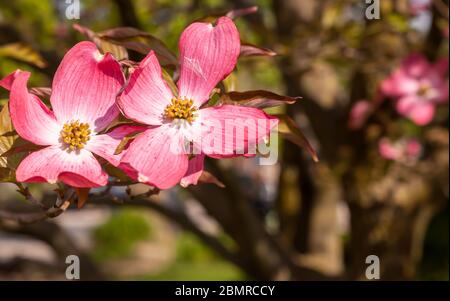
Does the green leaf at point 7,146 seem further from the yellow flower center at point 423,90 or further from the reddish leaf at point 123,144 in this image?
the yellow flower center at point 423,90

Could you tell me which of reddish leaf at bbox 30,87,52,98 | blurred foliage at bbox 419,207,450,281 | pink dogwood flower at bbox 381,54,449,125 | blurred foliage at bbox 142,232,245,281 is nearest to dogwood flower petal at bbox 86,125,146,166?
reddish leaf at bbox 30,87,52,98

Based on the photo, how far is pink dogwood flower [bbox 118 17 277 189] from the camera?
723mm

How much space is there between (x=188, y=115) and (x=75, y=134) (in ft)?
0.46

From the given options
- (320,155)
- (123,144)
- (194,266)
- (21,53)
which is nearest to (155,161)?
(123,144)

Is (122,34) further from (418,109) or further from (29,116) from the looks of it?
(418,109)

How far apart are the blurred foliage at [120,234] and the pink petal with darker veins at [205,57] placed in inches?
348

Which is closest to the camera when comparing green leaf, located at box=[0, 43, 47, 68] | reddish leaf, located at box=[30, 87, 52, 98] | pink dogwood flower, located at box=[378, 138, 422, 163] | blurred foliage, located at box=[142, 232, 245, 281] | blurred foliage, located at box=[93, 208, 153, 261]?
reddish leaf, located at box=[30, 87, 52, 98]

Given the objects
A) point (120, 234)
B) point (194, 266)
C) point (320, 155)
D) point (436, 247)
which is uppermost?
point (120, 234)

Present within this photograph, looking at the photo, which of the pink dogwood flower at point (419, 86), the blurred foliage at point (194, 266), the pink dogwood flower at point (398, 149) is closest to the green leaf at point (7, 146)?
the pink dogwood flower at point (419, 86)

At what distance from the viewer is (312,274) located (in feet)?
7.72

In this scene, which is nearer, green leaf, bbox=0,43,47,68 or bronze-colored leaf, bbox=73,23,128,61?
bronze-colored leaf, bbox=73,23,128,61

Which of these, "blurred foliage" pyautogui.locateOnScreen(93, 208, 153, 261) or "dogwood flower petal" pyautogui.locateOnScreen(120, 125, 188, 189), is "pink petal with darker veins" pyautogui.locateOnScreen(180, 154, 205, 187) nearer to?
"dogwood flower petal" pyautogui.locateOnScreen(120, 125, 188, 189)

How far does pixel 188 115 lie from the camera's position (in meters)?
0.77

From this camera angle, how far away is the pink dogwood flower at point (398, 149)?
2949 millimetres
